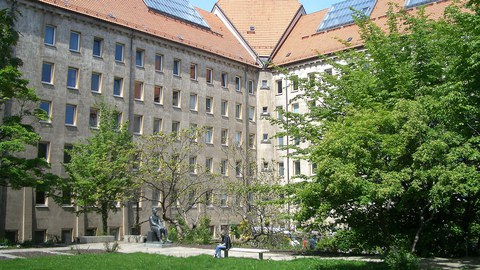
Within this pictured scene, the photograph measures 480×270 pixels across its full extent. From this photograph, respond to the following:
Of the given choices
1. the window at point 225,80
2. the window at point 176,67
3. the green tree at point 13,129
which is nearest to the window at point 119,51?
the window at point 176,67

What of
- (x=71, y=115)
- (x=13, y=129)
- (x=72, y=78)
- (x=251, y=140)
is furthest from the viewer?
(x=251, y=140)

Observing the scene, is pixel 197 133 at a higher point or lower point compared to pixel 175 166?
higher

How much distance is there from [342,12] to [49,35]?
1142 inches

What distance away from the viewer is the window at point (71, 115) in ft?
127

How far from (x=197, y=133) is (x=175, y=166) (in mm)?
4525

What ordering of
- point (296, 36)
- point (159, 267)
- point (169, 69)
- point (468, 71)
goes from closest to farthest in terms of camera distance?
point (159, 267) < point (468, 71) < point (169, 69) < point (296, 36)

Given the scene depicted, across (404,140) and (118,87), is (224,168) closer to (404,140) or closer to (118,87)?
(118,87)

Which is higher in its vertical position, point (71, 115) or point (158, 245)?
point (71, 115)

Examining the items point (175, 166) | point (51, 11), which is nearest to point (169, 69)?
point (51, 11)

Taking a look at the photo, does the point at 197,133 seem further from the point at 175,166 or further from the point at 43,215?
the point at 43,215

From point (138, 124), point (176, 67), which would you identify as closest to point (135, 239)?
point (138, 124)

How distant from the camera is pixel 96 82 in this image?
1618 inches

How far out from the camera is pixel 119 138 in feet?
117

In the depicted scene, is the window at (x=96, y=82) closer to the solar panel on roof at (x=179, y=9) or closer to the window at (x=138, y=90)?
the window at (x=138, y=90)
